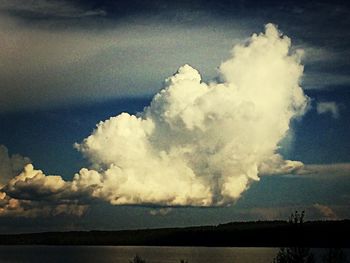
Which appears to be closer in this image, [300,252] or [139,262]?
[300,252]

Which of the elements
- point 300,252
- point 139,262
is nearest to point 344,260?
point 300,252

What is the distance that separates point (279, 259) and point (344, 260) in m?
6.39

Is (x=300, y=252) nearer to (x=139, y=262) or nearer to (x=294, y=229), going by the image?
(x=294, y=229)

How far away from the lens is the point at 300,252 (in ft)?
164

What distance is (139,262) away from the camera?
5916cm

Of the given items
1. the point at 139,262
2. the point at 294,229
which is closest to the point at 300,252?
the point at 294,229

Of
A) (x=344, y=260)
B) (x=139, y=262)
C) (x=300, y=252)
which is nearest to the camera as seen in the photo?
(x=300, y=252)

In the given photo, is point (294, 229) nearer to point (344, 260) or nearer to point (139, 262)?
point (344, 260)

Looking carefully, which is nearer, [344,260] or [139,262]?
[344,260]

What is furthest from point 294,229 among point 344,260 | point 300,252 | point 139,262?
point 139,262

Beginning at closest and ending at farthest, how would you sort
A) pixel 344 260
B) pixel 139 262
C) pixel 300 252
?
1. pixel 300 252
2. pixel 344 260
3. pixel 139 262

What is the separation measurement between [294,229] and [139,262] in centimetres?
1658

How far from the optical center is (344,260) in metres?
53.1

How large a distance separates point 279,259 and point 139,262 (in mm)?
14909
